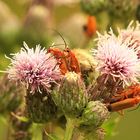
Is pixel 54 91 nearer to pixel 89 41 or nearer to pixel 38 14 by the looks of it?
pixel 89 41

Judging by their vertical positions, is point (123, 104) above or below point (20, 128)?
below

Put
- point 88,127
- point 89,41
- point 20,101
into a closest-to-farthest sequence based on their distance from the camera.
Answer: point 88,127 < point 20,101 < point 89,41

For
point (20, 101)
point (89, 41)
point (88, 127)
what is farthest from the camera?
point (89, 41)

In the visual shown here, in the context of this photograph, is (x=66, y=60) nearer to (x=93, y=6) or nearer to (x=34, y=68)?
(x=34, y=68)

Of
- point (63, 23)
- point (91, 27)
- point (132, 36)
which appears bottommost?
point (132, 36)

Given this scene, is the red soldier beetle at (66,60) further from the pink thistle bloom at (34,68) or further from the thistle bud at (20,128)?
the thistle bud at (20,128)

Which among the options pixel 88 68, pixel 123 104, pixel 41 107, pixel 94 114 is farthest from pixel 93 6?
pixel 94 114

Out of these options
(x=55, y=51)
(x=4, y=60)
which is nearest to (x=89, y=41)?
(x=4, y=60)
